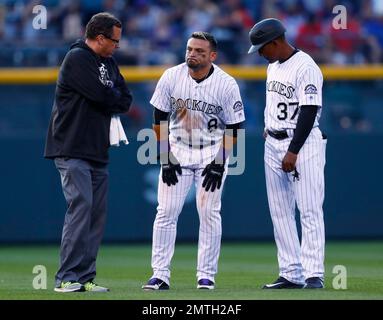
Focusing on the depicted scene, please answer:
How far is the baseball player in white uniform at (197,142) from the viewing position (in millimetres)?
8336

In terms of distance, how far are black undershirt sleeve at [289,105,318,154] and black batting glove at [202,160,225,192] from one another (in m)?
0.58

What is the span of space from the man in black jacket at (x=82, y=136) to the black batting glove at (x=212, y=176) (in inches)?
33.2

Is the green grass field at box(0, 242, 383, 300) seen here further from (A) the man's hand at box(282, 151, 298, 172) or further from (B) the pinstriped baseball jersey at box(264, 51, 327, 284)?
(A) the man's hand at box(282, 151, 298, 172)

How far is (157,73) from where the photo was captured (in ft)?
47.1

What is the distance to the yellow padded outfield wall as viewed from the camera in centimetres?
1410

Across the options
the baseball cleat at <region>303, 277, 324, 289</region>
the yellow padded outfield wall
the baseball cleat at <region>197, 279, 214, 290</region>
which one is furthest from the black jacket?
the yellow padded outfield wall

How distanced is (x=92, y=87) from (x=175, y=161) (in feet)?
3.30

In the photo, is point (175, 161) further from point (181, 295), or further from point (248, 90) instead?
point (248, 90)

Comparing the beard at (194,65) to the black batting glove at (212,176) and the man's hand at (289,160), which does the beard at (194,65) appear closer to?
the black batting glove at (212,176)

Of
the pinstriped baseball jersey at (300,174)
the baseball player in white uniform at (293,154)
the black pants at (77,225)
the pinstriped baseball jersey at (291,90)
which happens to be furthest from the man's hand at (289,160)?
the black pants at (77,225)

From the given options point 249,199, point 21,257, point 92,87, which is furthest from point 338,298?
point 249,199

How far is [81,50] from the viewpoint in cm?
788

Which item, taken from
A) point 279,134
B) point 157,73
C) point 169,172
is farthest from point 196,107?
point 157,73
